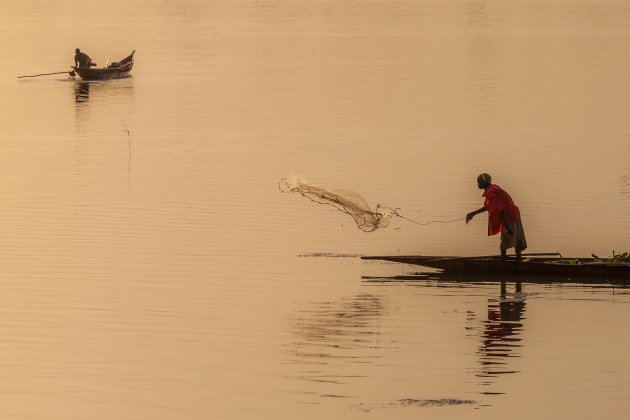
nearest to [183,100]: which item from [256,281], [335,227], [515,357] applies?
[335,227]

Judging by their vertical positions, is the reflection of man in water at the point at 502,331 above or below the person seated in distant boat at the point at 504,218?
below

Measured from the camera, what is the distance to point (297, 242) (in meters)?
28.9

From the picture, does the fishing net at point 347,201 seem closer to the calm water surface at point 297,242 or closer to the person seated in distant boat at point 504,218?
the calm water surface at point 297,242

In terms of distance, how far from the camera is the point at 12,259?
27328mm

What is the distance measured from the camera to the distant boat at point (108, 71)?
203 feet

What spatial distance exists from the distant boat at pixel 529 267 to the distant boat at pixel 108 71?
37.8m

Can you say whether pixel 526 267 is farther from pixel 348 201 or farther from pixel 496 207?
pixel 348 201

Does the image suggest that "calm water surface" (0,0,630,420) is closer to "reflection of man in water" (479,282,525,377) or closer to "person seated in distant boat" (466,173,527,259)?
"reflection of man in water" (479,282,525,377)

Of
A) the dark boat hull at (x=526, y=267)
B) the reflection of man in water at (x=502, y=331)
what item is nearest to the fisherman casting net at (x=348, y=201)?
the dark boat hull at (x=526, y=267)

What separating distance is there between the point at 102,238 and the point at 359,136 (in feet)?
57.5

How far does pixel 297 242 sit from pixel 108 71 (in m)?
35.4

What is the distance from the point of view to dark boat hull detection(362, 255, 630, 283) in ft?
79.9

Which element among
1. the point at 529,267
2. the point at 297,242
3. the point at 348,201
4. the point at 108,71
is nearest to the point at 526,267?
the point at 529,267

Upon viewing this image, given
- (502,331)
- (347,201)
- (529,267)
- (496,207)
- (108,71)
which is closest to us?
(502,331)
